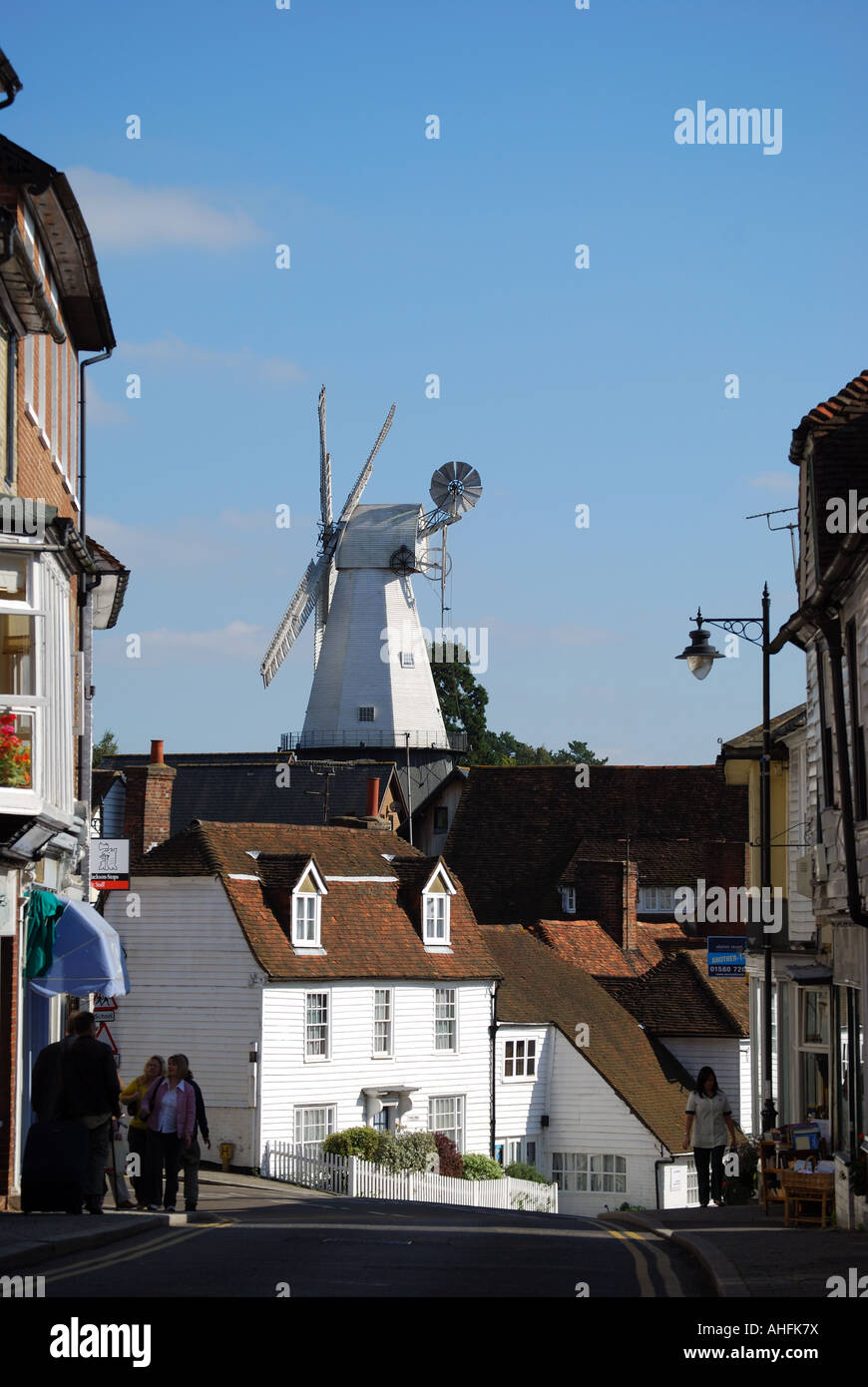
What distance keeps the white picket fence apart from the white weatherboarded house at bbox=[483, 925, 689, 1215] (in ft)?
19.9

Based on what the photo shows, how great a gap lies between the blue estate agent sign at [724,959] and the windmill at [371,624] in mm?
57192

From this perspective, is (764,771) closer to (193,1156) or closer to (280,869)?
(193,1156)

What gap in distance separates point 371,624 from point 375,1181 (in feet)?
159

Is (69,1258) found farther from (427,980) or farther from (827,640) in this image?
(427,980)

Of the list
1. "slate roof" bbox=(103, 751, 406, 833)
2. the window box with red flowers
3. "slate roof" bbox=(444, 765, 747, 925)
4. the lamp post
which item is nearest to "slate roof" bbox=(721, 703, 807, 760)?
the lamp post

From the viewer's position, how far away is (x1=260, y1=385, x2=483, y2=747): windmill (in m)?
85.9

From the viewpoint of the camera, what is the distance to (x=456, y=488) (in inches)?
3637

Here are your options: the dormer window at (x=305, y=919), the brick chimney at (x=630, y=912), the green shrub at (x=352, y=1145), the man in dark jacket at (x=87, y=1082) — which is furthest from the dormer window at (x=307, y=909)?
the man in dark jacket at (x=87, y=1082)

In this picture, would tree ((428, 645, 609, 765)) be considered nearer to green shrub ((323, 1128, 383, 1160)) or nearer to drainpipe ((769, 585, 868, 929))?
green shrub ((323, 1128, 383, 1160))

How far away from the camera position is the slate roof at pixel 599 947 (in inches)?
2379

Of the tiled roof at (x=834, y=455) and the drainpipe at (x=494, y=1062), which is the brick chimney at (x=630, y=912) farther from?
the tiled roof at (x=834, y=455)

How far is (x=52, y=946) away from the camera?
22812 mm

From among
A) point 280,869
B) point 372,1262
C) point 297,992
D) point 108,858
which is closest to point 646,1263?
point 372,1262
